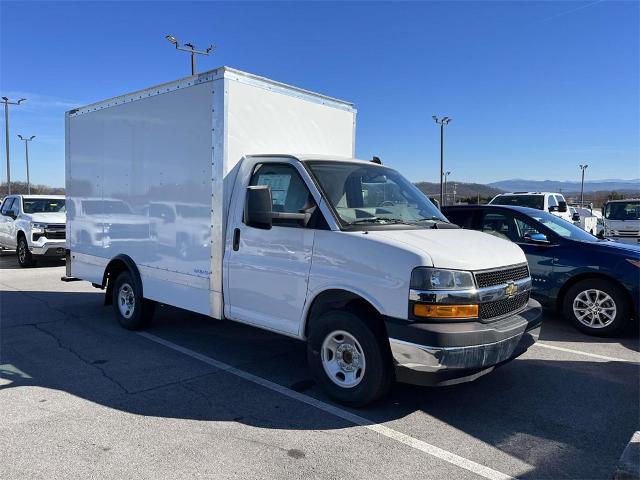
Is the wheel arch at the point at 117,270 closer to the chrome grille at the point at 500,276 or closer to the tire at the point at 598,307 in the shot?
the chrome grille at the point at 500,276

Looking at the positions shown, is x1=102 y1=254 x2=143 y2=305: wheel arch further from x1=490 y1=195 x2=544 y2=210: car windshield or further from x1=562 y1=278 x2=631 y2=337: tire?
x1=490 y1=195 x2=544 y2=210: car windshield

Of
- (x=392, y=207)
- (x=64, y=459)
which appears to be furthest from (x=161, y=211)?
(x=64, y=459)

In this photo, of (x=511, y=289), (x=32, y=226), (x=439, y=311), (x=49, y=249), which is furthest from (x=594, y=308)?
(x=32, y=226)

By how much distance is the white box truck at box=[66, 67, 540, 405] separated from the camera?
154 inches

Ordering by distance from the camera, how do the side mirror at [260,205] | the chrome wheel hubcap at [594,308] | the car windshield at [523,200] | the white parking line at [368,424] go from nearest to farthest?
1. the white parking line at [368,424]
2. the side mirror at [260,205]
3. the chrome wheel hubcap at [594,308]
4. the car windshield at [523,200]

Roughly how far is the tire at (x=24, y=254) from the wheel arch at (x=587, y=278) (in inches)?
497

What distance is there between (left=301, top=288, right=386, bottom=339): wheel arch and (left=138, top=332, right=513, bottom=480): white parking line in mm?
575

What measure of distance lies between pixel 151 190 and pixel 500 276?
417cm

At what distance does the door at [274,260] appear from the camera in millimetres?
4621

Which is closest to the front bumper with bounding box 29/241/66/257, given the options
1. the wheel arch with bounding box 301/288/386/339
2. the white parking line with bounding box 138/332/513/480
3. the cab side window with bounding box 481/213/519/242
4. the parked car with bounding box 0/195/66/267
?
the parked car with bounding box 0/195/66/267

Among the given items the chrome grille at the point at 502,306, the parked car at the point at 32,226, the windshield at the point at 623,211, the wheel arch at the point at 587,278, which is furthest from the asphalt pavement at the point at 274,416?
the windshield at the point at 623,211

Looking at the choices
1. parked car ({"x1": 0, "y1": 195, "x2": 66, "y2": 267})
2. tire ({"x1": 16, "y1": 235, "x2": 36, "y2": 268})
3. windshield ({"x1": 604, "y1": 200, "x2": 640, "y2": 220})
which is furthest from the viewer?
windshield ({"x1": 604, "y1": 200, "x2": 640, "y2": 220})

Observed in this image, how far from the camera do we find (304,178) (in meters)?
4.70

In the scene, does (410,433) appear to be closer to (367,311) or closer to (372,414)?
(372,414)
